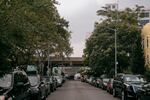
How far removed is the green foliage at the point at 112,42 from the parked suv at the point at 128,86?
28897 mm

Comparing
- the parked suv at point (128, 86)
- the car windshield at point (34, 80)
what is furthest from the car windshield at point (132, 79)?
the car windshield at point (34, 80)

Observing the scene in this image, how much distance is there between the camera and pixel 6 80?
16594 millimetres

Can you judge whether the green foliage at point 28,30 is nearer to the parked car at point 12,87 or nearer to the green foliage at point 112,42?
the parked car at point 12,87

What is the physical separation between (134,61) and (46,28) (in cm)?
1777

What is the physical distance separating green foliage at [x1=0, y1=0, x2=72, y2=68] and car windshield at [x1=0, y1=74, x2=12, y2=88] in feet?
8.53

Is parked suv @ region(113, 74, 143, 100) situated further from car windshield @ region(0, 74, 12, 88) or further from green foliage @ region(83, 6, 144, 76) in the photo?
green foliage @ region(83, 6, 144, 76)

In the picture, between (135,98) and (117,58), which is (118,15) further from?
(135,98)

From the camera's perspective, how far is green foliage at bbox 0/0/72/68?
69.0 ft

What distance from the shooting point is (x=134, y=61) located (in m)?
57.3

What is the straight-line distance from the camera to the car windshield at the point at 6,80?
53.2 feet

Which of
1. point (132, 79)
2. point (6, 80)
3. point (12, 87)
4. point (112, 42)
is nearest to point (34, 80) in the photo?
point (132, 79)

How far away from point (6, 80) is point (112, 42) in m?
51.3

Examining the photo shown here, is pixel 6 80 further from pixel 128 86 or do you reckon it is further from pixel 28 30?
pixel 128 86

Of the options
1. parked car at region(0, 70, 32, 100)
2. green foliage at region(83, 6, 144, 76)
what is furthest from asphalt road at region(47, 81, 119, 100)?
green foliage at region(83, 6, 144, 76)
